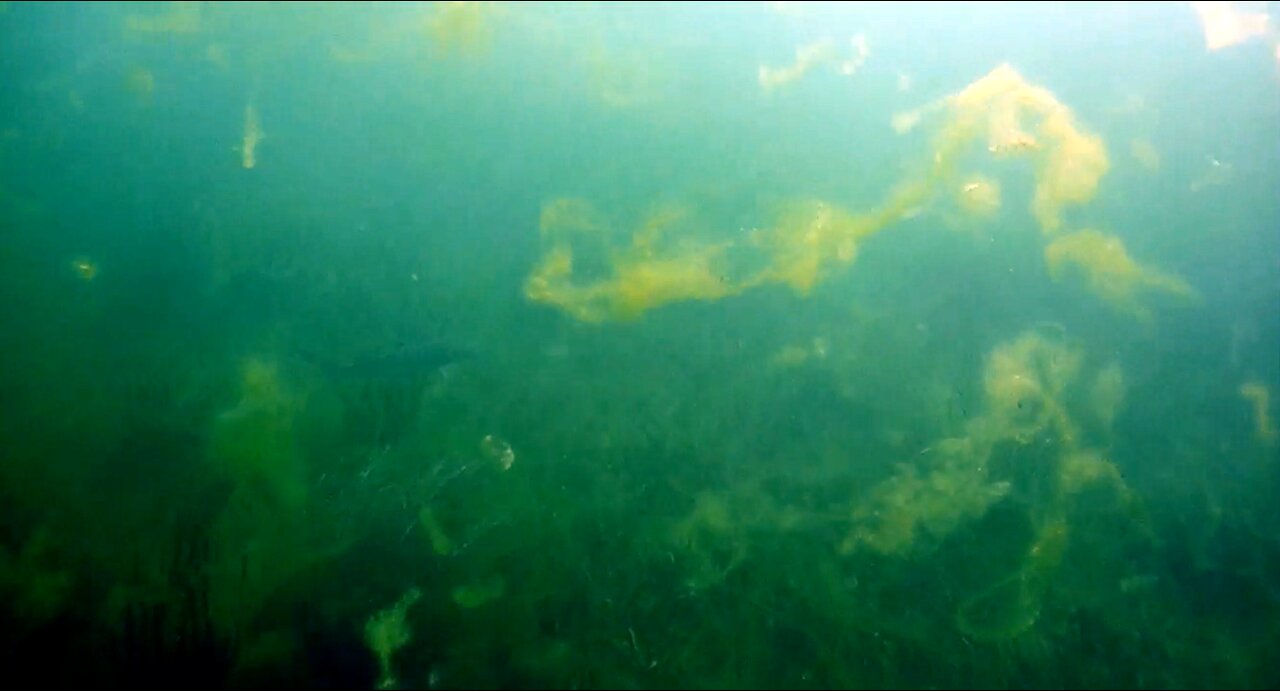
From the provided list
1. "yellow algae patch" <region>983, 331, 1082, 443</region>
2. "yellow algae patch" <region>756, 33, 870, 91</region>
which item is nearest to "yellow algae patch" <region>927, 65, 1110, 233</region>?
"yellow algae patch" <region>756, 33, 870, 91</region>

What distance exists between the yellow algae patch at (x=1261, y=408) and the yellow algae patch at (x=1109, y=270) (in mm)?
338

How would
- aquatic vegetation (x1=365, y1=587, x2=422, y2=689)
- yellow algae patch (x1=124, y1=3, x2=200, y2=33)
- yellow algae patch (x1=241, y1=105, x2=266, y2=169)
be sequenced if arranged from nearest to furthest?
1. aquatic vegetation (x1=365, y1=587, x2=422, y2=689)
2. yellow algae patch (x1=241, y1=105, x2=266, y2=169)
3. yellow algae patch (x1=124, y1=3, x2=200, y2=33)

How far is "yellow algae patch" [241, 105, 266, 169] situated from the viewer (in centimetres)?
283

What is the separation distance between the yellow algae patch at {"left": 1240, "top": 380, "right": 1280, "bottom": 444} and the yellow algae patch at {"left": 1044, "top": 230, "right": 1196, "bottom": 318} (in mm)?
338

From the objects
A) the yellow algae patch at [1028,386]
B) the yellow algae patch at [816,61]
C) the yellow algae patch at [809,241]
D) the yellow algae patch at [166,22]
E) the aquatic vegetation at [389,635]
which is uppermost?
the yellow algae patch at [166,22]

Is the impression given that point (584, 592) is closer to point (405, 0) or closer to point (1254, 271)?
point (405, 0)

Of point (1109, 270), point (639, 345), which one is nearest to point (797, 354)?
point (639, 345)

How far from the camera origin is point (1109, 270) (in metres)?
2.69

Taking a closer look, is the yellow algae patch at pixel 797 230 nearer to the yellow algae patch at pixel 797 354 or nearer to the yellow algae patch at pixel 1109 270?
the yellow algae patch at pixel 1109 270

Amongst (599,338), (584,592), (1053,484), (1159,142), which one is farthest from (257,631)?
(1159,142)

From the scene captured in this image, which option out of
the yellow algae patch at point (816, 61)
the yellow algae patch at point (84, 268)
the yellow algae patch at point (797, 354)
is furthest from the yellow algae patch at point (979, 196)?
the yellow algae patch at point (84, 268)

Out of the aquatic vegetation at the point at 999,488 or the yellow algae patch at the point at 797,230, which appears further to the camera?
the yellow algae patch at the point at 797,230

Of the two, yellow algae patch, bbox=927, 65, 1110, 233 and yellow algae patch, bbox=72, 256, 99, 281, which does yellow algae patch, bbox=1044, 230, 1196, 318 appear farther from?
yellow algae patch, bbox=72, 256, 99, 281

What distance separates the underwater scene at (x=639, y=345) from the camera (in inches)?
97.7
